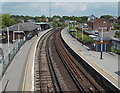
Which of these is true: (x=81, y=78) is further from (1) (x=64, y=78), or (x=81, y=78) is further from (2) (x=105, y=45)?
(2) (x=105, y=45)

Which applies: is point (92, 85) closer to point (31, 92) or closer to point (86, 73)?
point (86, 73)

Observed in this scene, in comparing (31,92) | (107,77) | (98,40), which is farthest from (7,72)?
(98,40)

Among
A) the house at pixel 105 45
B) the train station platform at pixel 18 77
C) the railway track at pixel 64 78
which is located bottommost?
the railway track at pixel 64 78

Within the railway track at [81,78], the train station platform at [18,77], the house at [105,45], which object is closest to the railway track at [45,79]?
the train station platform at [18,77]

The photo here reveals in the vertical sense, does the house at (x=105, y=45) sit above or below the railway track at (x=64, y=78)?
above

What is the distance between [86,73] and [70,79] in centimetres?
260

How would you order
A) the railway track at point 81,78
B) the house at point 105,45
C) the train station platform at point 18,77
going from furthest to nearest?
the house at point 105,45
the railway track at point 81,78
the train station platform at point 18,77

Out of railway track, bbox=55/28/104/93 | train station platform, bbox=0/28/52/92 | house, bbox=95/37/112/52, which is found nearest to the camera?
train station platform, bbox=0/28/52/92

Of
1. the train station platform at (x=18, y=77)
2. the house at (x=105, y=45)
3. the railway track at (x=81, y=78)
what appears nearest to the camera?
the train station platform at (x=18, y=77)

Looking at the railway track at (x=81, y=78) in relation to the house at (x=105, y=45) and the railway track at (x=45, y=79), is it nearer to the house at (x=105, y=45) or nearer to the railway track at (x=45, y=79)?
the railway track at (x=45, y=79)

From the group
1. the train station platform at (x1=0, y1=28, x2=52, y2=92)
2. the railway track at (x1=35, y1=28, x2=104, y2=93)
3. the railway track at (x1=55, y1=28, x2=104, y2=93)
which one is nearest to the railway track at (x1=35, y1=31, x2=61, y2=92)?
the railway track at (x1=35, y1=28, x2=104, y2=93)

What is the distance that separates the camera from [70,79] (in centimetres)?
1853

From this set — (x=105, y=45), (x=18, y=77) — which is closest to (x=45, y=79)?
(x=18, y=77)

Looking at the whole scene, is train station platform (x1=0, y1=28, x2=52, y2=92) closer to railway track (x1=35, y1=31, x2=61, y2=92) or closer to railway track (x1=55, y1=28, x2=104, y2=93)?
railway track (x1=35, y1=31, x2=61, y2=92)
